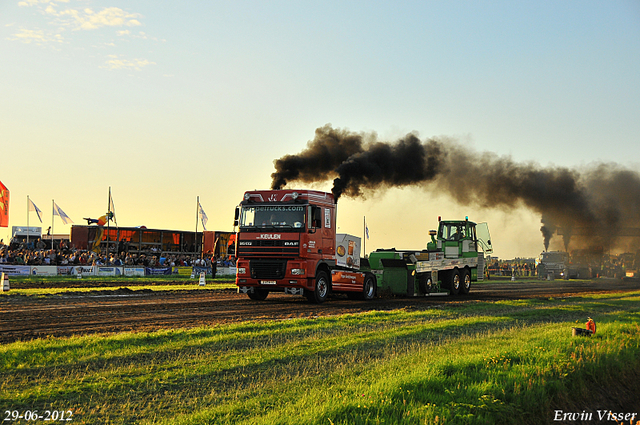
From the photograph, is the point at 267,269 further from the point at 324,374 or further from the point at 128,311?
the point at 324,374

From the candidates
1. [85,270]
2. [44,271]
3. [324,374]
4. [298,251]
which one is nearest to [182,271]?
[85,270]

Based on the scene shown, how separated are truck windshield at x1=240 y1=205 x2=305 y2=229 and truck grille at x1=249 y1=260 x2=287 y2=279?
130 cm

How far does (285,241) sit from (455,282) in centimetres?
1158

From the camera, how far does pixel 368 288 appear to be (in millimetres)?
23969

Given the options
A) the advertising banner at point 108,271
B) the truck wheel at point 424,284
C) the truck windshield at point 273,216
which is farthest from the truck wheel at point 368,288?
the advertising banner at point 108,271

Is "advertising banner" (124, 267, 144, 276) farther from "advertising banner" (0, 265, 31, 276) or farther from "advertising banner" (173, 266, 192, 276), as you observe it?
"advertising banner" (0, 265, 31, 276)

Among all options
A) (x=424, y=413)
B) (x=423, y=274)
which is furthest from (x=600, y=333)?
(x=423, y=274)

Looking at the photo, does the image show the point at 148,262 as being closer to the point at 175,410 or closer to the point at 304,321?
the point at 304,321

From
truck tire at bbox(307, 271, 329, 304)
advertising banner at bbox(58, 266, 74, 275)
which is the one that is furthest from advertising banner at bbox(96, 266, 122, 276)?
truck tire at bbox(307, 271, 329, 304)

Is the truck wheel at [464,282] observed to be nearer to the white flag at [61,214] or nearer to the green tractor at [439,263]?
the green tractor at [439,263]

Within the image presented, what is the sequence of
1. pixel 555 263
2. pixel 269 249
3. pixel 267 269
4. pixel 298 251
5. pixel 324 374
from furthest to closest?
pixel 555 263, pixel 267 269, pixel 269 249, pixel 298 251, pixel 324 374

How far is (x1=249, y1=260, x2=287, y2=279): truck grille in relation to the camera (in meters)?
19.8

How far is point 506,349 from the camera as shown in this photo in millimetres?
10586

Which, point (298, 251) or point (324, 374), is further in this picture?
point (298, 251)
